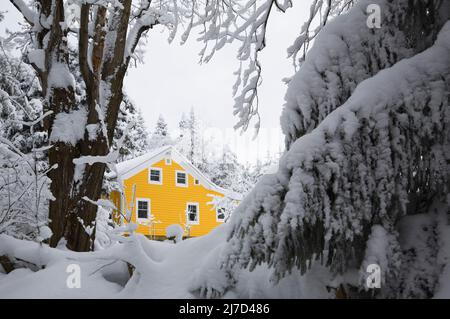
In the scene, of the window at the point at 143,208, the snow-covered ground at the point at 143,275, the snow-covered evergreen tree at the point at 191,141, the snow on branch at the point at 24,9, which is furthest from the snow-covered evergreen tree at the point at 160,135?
the snow-covered ground at the point at 143,275

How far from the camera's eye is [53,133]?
5.05m

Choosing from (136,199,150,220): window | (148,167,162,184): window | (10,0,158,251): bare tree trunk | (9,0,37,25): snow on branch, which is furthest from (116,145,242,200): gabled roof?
(10,0,158,251): bare tree trunk

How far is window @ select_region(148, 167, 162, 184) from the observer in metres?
24.5

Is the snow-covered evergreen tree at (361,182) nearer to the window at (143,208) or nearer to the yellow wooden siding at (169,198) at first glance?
the yellow wooden siding at (169,198)

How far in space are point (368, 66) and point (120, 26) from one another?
418 cm

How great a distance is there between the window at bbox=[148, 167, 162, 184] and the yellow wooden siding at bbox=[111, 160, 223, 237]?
0.19m

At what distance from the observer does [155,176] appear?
2473 centimetres

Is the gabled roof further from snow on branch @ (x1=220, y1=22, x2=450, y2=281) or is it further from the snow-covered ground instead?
snow on branch @ (x1=220, y1=22, x2=450, y2=281)

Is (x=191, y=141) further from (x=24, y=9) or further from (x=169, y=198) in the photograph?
(x=24, y=9)

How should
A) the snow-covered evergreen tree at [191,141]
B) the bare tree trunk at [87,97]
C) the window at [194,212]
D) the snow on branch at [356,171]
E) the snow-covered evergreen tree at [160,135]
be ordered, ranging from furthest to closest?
1. the snow-covered evergreen tree at [160,135]
2. the snow-covered evergreen tree at [191,141]
3. the window at [194,212]
4. the bare tree trunk at [87,97]
5. the snow on branch at [356,171]

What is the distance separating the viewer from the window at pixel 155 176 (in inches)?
964

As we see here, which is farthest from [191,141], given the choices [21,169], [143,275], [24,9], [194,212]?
[143,275]
